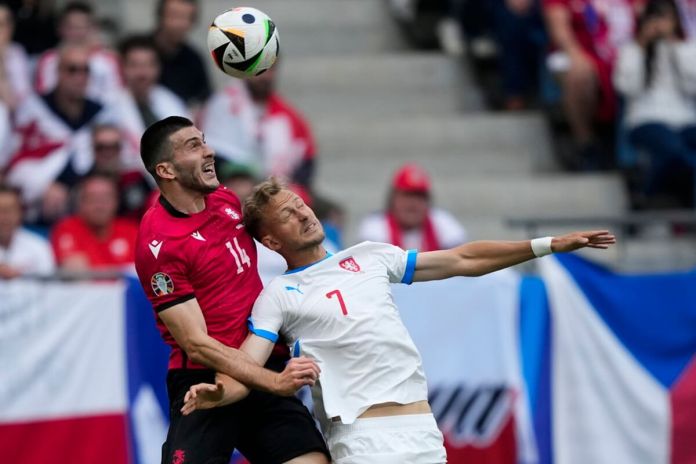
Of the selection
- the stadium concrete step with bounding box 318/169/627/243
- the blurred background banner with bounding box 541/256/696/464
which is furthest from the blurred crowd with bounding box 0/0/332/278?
the blurred background banner with bounding box 541/256/696/464

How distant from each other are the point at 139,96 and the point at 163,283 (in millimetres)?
4742

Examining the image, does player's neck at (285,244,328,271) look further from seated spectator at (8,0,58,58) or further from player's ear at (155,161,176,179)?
seated spectator at (8,0,58,58)

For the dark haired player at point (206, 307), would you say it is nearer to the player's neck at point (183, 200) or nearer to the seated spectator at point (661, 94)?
the player's neck at point (183, 200)

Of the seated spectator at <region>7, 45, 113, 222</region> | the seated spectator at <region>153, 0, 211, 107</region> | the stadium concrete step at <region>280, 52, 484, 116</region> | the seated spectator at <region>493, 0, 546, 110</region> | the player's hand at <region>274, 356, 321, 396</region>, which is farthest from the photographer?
the stadium concrete step at <region>280, 52, 484, 116</region>

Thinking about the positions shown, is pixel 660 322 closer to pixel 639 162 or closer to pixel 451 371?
pixel 451 371

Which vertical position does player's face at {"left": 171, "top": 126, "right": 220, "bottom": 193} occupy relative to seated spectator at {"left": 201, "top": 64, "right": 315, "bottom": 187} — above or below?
above

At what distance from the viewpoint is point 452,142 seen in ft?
45.4

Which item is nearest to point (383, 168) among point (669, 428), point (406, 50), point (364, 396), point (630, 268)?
point (406, 50)

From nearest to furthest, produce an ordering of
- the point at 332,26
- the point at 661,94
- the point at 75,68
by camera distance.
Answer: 1. the point at 75,68
2. the point at 661,94
3. the point at 332,26

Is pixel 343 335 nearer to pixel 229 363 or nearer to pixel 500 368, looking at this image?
pixel 229 363

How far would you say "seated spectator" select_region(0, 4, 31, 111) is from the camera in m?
11.4

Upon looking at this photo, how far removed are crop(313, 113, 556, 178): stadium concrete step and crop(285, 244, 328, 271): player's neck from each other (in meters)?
6.33

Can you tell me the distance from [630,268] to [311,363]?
4523mm

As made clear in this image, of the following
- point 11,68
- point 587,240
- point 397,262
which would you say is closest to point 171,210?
point 397,262
